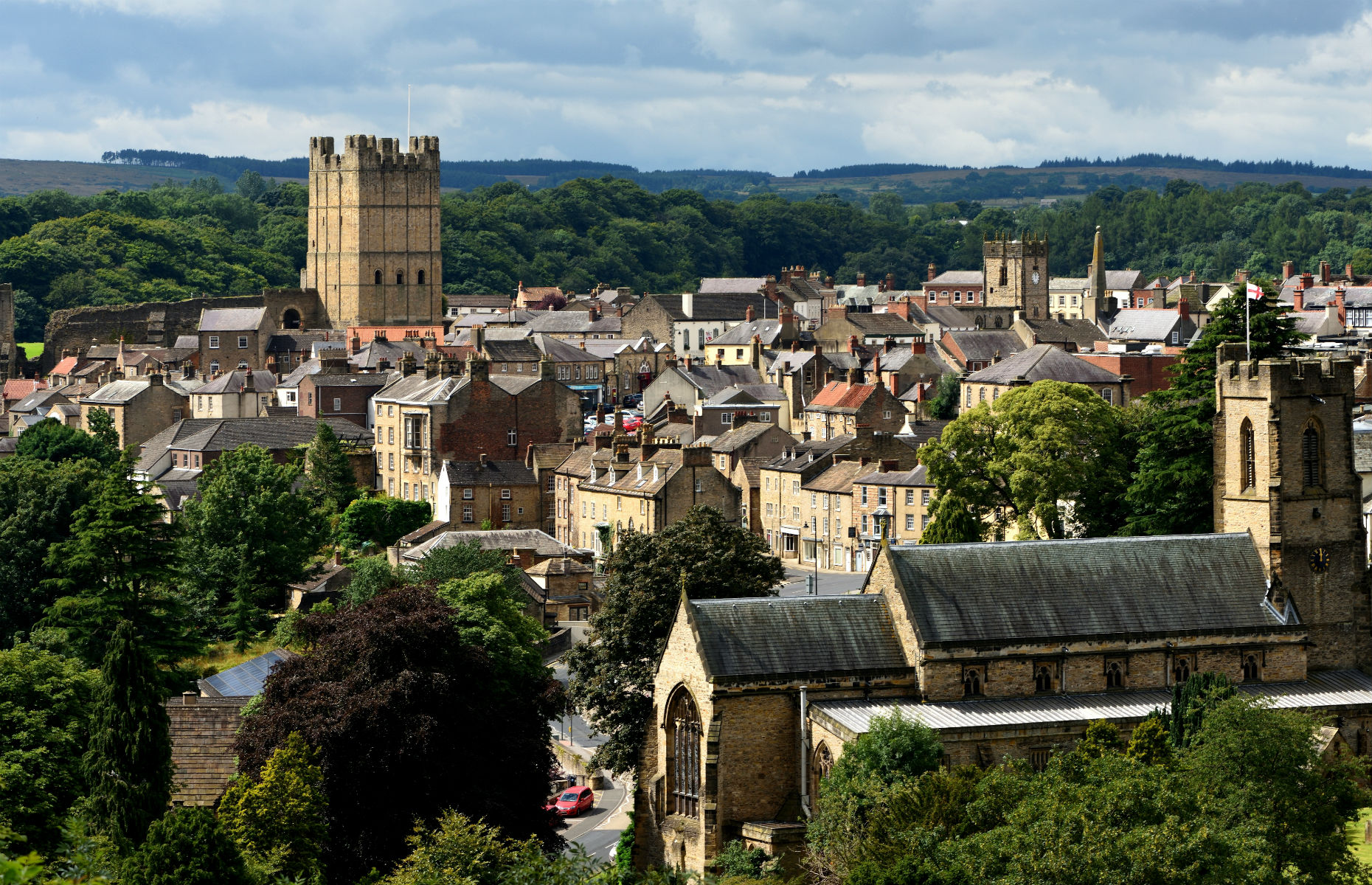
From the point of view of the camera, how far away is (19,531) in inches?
2928

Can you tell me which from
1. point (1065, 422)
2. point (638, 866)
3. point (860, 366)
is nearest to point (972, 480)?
point (1065, 422)

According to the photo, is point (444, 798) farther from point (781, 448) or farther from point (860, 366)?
point (860, 366)

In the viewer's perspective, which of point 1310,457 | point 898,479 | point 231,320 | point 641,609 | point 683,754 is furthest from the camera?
point 231,320

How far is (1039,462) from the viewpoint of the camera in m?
66.6

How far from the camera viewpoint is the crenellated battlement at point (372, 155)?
6550 inches

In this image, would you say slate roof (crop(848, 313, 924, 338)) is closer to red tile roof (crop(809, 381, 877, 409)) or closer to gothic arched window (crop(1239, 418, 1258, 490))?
red tile roof (crop(809, 381, 877, 409))

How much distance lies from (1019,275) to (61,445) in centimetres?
10481

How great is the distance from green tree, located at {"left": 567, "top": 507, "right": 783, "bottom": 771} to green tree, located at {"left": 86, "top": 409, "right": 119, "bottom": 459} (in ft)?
201

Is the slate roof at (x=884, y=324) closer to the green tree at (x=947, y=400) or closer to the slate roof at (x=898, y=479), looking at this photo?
the green tree at (x=947, y=400)

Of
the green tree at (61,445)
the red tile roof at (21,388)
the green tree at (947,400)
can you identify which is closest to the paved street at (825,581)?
the green tree at (947,400)

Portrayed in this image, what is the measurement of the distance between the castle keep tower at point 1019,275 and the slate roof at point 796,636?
458 feet

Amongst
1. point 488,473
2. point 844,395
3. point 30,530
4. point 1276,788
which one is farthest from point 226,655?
point 1276,788

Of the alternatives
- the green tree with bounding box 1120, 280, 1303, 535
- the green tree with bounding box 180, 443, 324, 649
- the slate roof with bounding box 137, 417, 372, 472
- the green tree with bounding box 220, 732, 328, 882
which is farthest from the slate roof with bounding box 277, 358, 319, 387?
the green tree with bounding box 220, 732, 328, 882

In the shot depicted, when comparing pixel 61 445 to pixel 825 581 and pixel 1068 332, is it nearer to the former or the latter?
pixel 825 581
